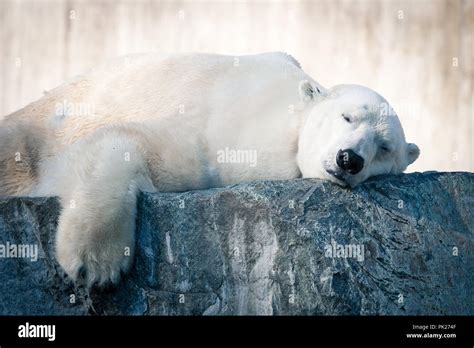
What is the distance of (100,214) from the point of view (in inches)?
156

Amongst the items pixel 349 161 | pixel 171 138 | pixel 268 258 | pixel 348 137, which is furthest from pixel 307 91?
pixel 268 258

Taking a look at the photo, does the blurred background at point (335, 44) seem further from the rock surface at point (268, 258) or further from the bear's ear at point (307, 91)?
the rock surface at point (268, 258)

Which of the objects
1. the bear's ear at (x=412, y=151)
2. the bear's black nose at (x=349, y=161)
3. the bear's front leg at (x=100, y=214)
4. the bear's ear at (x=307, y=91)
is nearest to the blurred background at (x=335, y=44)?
the bear's ear at (x=412, y=151)

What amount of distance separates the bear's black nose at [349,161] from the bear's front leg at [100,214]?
104cm

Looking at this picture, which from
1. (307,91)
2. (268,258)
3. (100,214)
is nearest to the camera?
(100,214)

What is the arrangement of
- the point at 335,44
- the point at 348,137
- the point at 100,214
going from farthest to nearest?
the point at 335,44
the point at 348,137
the point at 100,214

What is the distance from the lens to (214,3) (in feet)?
31.2

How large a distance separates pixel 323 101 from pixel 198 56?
1056mm

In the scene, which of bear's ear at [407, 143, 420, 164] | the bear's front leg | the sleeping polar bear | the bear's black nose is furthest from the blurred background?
the bear's front leg

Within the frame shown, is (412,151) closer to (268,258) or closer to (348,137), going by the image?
(348,137)

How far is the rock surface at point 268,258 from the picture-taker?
13.3 ft

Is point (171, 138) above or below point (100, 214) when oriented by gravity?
above

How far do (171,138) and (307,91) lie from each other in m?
0.85
